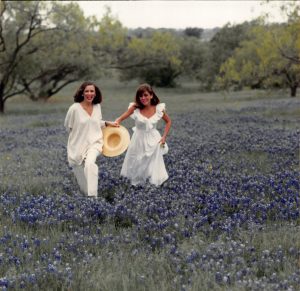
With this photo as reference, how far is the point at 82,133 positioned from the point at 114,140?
627 mm

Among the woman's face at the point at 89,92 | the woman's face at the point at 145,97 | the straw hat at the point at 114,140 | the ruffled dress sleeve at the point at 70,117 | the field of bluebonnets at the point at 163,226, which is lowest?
the field of bluebonnets at the point at 163,226

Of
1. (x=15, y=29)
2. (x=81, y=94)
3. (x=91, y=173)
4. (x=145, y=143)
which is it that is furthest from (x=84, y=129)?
(x=15, y=29)

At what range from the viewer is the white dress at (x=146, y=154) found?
8766mm

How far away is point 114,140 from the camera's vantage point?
345 inches

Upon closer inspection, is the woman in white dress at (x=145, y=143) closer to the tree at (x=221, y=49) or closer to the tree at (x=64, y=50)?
the tree at (x=64, y=50)

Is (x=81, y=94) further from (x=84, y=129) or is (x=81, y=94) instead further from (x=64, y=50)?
(x=64, y=50)

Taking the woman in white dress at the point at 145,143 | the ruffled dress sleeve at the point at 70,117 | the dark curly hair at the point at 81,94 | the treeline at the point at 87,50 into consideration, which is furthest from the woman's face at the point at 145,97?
the treeline at the point at 87,50

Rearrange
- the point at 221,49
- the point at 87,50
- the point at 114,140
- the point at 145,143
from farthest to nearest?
the point at 221,49 → the point at 87,50 → the point at 145,143 → the point at 114,140

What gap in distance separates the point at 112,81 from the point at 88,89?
2880 inches

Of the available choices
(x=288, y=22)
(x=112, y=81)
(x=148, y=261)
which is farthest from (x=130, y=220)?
(x=112, y=81)

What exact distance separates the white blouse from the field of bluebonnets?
0.68 metres

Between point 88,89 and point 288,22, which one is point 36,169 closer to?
point 88,89

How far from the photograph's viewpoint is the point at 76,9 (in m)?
33.6

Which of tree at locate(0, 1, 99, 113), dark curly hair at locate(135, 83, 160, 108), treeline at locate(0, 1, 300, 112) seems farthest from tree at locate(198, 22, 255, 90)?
dark curly hair at locate(135, 83, 160, 108)
